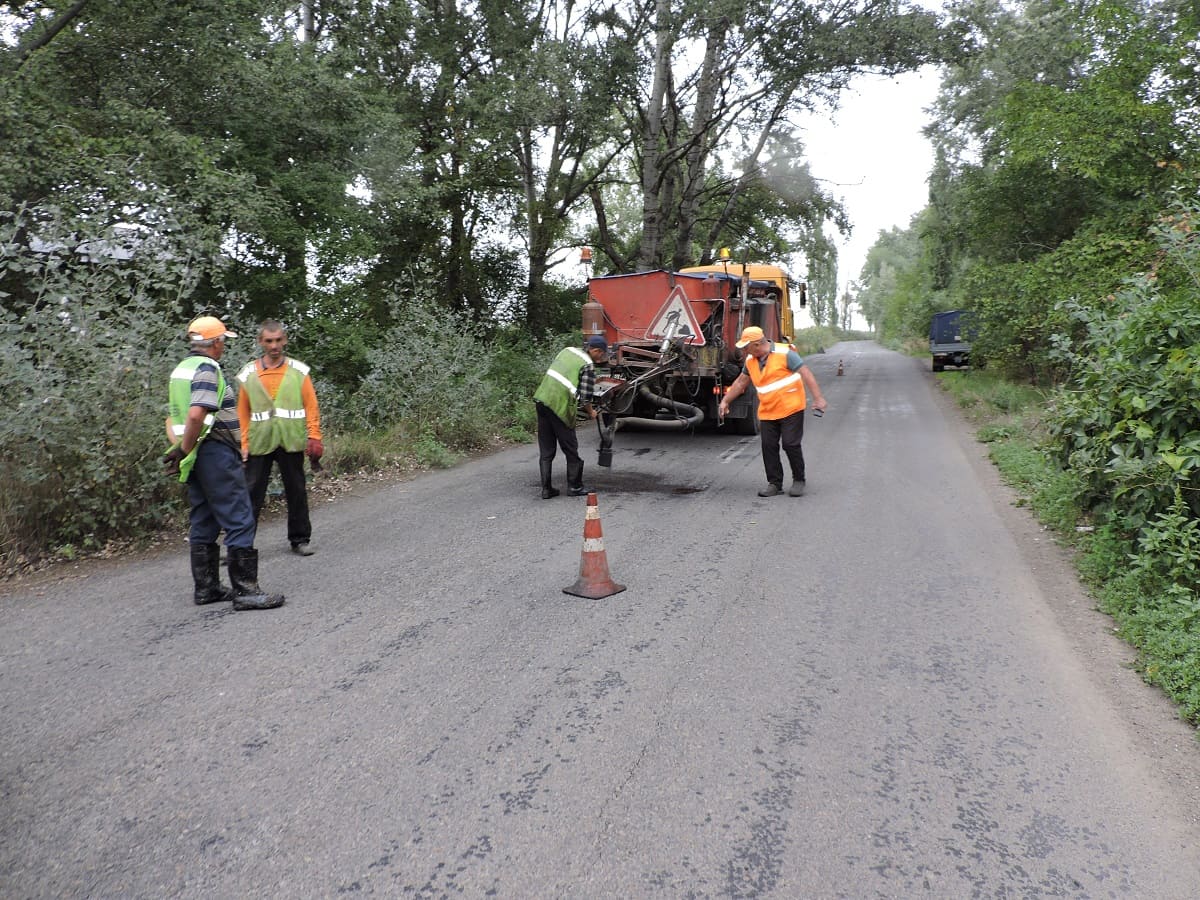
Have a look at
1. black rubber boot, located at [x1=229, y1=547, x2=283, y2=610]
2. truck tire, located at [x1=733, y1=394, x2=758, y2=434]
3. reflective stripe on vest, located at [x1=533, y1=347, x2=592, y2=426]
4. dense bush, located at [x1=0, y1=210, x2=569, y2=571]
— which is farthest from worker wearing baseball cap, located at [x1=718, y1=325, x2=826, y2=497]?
dense bush, located at [x1=0, y1=210, x2=569, y2=571]

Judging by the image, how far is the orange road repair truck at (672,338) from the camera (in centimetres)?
1056

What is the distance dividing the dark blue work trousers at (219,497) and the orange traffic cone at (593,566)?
2064mm

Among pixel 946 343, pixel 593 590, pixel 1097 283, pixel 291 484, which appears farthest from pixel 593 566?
pixel 946 343

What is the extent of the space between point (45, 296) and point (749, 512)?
6094 millimetres

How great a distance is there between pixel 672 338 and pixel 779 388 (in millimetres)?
2867

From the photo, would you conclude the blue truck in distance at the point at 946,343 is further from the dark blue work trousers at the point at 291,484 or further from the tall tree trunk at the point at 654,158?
the dark blue work trousers at the point at 291,484

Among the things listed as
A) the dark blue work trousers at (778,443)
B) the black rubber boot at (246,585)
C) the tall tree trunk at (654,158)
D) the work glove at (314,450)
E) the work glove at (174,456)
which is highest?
the tall tree trunk at (654,158)

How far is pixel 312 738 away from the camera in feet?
10.7

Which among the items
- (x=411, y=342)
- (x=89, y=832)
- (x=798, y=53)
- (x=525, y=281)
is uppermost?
(x=798, y=53)

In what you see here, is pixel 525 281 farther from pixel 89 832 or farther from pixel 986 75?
pixel 89 832

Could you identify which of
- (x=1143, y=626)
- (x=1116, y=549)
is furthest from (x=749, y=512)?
(x=1143, y=626)

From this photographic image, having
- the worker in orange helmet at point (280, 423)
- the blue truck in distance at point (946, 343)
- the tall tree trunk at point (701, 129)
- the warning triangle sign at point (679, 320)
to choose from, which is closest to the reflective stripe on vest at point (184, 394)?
the worker in orange helmet at point (280, 423)

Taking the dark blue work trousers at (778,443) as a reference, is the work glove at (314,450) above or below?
above

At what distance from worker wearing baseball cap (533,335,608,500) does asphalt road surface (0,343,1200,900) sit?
1984 mm
